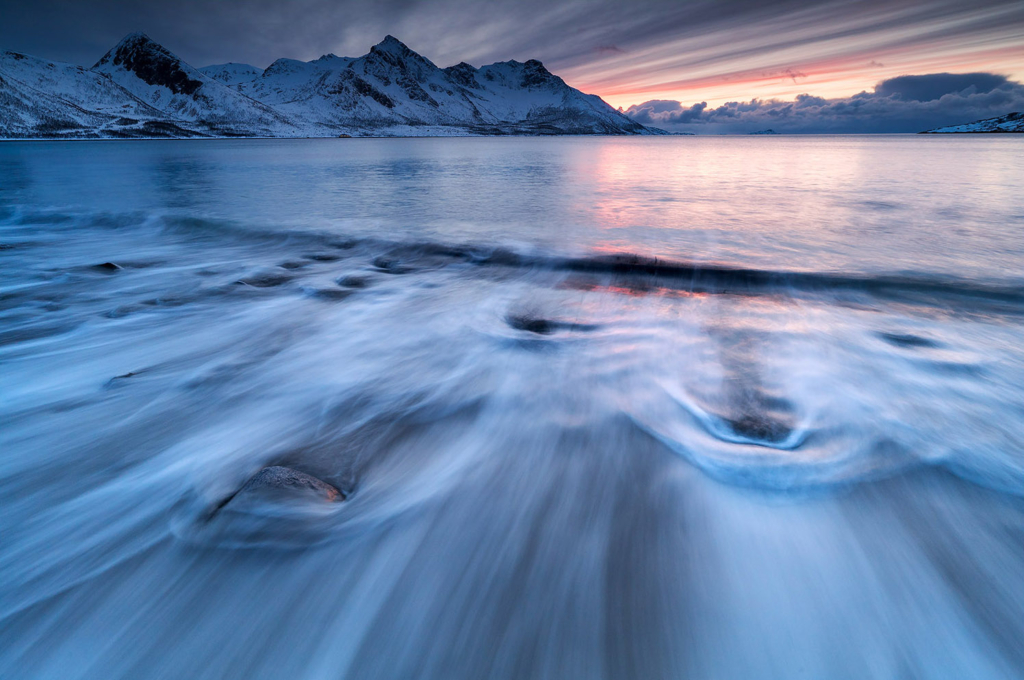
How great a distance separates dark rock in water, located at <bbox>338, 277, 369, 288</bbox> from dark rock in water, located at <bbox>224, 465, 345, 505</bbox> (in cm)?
355

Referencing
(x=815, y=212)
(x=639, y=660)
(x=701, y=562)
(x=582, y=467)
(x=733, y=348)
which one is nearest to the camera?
(x=639, y=660)

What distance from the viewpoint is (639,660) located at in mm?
1342

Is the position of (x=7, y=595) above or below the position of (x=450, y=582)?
above

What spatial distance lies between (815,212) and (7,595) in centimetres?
1124

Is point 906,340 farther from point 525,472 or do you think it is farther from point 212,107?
point 212,107

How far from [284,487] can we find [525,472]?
3.58 ft

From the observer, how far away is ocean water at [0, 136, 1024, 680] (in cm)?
141

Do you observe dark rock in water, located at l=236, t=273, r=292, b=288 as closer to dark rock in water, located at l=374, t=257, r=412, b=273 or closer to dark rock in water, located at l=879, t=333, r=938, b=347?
dark rock in water, located at l=374, t=257, r=412, b=273

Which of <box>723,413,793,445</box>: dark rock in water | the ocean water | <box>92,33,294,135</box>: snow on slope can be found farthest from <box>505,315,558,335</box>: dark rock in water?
<box>92,33,294,135</box>: snow on slope

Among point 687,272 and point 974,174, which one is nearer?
point 687,272

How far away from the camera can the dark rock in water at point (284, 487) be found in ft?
6.08

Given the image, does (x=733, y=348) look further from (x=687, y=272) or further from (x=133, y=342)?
(x=133, y=342)

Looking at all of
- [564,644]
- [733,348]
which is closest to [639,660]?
[564,644]

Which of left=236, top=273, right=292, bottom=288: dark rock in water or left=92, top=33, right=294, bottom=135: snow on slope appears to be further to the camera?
left=92, top=33, right=294, bottom=135: snow on slope
